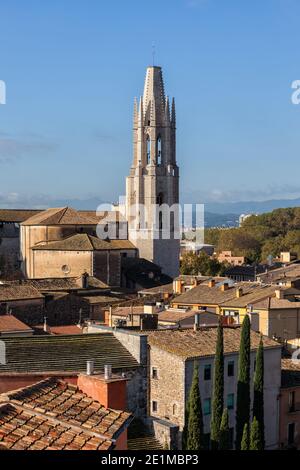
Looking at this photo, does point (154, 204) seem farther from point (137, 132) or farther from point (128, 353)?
point (128, 353)

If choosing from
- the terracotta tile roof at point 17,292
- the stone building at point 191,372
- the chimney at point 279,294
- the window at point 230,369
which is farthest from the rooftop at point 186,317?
the terracotta tile roof at point 17,292

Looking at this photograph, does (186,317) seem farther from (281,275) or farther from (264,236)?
(264,236)

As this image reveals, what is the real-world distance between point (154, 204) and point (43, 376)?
55150 mm

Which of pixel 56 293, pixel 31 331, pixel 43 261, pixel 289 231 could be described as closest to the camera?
pixel 31 331

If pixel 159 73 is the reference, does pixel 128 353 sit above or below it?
below

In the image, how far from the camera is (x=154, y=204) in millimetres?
73625

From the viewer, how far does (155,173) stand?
2918 inches

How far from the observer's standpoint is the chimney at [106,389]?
49.0 ft

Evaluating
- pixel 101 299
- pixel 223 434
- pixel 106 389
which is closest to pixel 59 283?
pixel 101 299

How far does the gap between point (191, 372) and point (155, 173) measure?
50.7 meters

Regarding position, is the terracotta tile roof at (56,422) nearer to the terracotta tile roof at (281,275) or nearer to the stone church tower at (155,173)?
the terracotta tile roof at (281,275)

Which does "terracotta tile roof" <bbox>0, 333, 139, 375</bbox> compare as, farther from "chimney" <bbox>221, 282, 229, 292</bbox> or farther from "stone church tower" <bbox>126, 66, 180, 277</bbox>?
"stone church tower" <bbox>126, 66, 180, 277</bbox>

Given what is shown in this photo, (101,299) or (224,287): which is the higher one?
(224,287)

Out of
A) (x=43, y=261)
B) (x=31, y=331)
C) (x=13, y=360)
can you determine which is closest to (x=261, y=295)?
(x=31, y=331)
